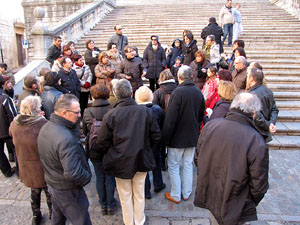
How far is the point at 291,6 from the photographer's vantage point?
12.9 meters

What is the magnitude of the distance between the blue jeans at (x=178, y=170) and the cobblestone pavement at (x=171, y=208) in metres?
0.17

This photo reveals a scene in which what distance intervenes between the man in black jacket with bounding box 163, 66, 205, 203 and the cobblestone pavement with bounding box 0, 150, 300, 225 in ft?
0.82

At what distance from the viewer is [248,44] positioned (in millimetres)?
10148

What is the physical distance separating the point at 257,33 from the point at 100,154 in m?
10.7

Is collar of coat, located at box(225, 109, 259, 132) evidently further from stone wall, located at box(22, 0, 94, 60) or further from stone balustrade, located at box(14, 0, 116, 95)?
stone wall, located at box(22, 0, 94, 60)

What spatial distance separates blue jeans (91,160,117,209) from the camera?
3298 mm

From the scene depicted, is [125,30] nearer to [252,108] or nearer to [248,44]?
[248,44]

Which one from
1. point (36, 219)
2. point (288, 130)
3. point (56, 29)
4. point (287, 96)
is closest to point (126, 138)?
point (36, 219)

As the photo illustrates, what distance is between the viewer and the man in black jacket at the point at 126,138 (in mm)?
2693

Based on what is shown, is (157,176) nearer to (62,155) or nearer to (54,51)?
(62,155)

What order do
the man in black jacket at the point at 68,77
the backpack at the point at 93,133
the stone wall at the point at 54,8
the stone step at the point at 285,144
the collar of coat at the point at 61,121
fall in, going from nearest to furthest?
the collar of coat at the point at 61,121, the backpack at the point at 93,133, the man in black jacket at the point at 68,77, the stone step at the point at 285,144, the stone wall at the point at 54,8

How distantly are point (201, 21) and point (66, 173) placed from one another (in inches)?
484

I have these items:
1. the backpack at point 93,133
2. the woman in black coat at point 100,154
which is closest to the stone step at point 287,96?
the woman in black coat at point 100,154

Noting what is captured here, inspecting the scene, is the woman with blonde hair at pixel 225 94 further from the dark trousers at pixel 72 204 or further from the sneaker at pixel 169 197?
the dark trousers at pixel 72 204
